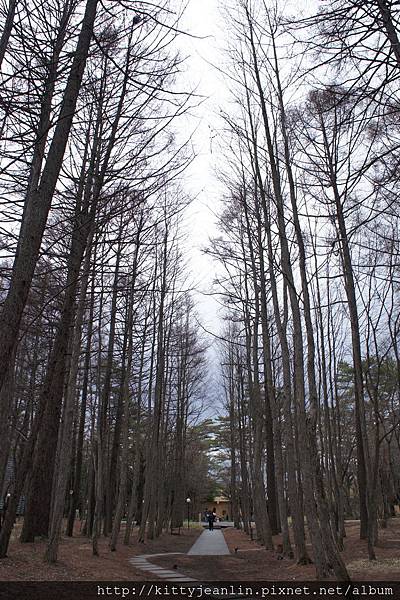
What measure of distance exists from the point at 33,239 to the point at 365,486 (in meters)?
12.1

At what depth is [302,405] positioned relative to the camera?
22.3 ft

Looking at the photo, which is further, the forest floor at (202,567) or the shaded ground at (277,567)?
the shaded ground at (277,567)

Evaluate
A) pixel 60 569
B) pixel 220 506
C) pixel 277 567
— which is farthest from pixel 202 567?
pixel 220 506

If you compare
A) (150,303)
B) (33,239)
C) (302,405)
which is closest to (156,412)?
(150,303)

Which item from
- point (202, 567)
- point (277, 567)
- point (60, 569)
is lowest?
point (202, 567)

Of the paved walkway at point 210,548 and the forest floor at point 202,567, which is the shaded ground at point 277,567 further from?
the paved walkway at point 210,548

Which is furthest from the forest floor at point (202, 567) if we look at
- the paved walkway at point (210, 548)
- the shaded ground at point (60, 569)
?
the paved walkway at point (210, 548)

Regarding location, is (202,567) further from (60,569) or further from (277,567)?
(60,569)

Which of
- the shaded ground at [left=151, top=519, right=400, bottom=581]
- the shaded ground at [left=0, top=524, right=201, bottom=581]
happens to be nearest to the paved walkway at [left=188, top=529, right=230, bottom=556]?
the shaded ground at [left=151, top=519, right=400, bottom=581]

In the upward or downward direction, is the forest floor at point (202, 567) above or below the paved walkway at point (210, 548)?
above

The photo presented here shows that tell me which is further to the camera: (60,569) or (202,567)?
(202,567)

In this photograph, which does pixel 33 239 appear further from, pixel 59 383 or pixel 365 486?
pixel 365 486

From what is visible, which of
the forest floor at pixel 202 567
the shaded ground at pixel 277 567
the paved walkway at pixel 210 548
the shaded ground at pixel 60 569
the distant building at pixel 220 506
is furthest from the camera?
the distant building at pixel 220 506

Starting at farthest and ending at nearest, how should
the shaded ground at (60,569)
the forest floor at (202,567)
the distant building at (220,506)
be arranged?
the distant building at (220,506), the forest floor at (202,567), the shaded ground at (60,569)
